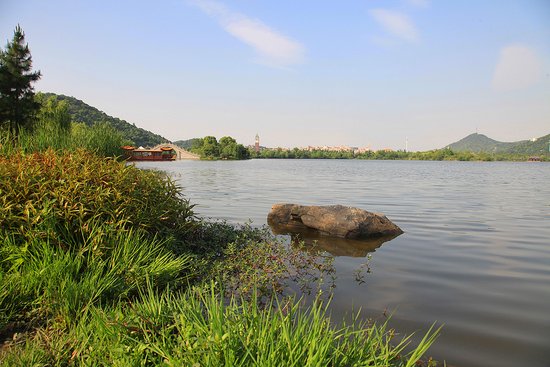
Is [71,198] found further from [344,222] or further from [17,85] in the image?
[17,85]

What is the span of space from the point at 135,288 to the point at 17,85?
49279mm

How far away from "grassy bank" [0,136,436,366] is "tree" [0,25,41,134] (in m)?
41.4

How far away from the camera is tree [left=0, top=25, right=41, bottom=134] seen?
4256 centimetres

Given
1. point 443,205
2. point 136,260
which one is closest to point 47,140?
point 136,260

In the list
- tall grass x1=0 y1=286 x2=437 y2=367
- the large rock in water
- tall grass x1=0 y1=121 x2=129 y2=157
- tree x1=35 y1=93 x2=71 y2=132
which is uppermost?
tree x1=35 y1=93 x2=71 y2=132

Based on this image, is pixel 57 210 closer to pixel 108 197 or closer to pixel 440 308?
pixel 108 197

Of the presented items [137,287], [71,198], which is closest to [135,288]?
[137,287]

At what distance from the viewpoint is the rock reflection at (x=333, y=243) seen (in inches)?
419

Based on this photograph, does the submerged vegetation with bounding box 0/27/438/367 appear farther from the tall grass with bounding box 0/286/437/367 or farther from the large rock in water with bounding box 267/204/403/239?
the large rock in water with bounding box 267/204/403/239

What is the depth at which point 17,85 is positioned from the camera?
43.7m

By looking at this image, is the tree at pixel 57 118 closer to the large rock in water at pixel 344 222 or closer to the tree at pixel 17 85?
the tree at pixel 17 85

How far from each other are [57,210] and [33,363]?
3207 millimetres

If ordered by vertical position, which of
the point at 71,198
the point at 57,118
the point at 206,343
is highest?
the point at 57,118

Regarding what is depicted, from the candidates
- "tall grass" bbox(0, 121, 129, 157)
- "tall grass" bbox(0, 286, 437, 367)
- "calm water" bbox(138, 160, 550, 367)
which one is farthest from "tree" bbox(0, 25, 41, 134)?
"tall grass" bbox(0, 286, 437, 367)
